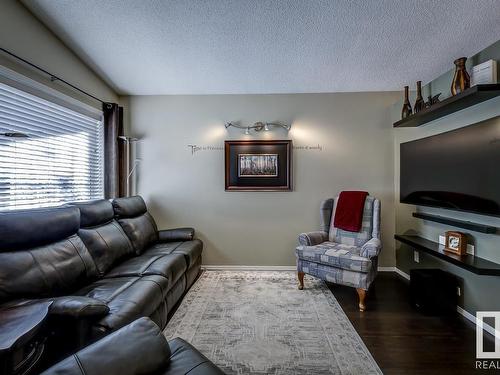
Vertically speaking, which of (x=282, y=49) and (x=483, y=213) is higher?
(x=282, y=49)

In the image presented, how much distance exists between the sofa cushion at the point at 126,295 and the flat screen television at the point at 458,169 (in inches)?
106

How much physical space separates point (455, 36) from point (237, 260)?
3.43 metres

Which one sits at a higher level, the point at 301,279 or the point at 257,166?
the point at 257,166

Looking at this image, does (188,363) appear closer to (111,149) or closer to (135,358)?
(135,358)

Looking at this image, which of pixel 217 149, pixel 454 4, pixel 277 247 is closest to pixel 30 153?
pixel 217 149

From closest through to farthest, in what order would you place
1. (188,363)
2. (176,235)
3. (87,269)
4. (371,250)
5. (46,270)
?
(188,363) → (46,270) → (87,269) → (371,250) → (176,235)

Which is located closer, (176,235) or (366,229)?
(366,229)

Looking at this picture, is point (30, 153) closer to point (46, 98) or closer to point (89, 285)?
point (46, 98)

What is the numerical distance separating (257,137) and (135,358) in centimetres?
306

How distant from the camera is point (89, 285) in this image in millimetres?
2043

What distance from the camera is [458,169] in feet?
7.57

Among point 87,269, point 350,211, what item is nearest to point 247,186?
point 350,211

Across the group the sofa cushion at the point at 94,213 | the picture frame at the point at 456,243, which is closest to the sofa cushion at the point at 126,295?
the sofa cushion at the point at 94,213

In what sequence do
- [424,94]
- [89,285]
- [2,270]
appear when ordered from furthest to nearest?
[424,94] < [89,285] < [2,270]
